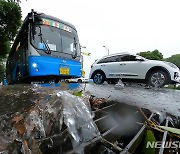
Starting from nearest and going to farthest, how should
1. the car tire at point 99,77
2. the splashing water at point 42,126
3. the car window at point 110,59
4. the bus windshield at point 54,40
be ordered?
1. the splashing water at point 42,126
2. the bus windshield at point 54,40
3. the car window at point 110,59
4. the car tire at point 99,77

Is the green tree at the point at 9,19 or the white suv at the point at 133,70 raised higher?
the green tree at the point at 9,19

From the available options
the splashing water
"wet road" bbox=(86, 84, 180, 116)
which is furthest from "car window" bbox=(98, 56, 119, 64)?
the splashing water

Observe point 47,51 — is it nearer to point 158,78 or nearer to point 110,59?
point 110,59

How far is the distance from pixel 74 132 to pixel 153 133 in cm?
69

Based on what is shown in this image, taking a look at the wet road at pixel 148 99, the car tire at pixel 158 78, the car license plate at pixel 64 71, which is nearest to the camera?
the wet road at pixel 148 99

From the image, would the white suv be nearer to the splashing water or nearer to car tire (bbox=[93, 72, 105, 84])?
car tire (bbox=[93, 72, 105, 84])

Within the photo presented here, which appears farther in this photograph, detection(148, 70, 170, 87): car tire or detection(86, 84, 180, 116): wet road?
detection(148, 70, 170, 87): car tire

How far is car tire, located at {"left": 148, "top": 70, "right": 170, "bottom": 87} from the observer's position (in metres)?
8.43

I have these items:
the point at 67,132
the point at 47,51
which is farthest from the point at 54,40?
the point at 67,132

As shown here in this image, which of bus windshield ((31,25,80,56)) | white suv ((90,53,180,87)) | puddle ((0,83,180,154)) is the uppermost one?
bus windshield ((31,25,80,56))

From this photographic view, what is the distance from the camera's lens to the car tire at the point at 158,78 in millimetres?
8430

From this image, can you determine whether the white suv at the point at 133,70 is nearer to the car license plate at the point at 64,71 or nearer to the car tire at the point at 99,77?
the car tire at the point at 99,77

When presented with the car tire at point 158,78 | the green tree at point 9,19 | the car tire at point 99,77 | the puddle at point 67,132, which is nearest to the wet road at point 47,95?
the puddle at point 67,132

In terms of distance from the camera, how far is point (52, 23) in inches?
323
